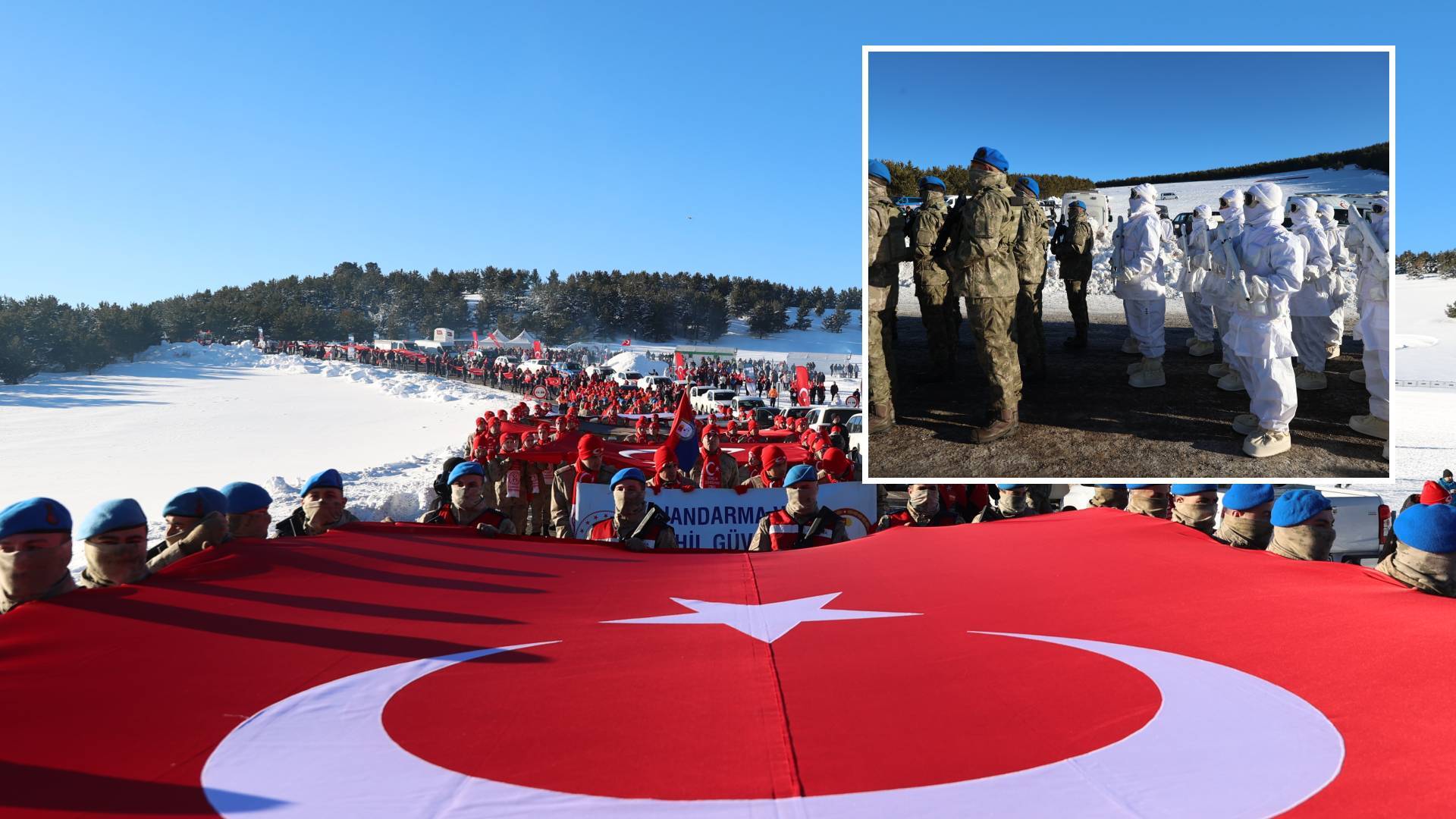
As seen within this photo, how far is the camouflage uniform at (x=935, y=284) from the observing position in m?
5.93

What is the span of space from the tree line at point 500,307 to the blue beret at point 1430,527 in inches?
2993

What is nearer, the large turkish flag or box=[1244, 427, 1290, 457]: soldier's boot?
the large turkish flag

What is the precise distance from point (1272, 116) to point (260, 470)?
24573 mm

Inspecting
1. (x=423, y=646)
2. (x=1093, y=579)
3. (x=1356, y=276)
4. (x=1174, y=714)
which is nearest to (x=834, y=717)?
(x=1174, y=714)

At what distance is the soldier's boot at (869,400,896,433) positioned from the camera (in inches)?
239

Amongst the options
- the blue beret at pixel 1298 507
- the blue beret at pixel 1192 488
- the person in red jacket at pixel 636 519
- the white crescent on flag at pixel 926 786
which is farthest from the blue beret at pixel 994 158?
the white crescent on flag at pixel 926 786

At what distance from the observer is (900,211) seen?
586cm

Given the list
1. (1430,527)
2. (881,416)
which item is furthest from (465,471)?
(1430,527)

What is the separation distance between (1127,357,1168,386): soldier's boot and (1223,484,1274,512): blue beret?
1.14 metres

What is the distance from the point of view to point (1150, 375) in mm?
5824

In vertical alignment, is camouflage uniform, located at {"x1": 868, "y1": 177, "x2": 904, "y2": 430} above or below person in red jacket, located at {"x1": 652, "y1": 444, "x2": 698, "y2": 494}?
above

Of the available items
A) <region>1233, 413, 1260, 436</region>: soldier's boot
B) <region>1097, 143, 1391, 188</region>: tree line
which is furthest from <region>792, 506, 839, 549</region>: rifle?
<region>1097, 143, 1391, 188</region>: tree line

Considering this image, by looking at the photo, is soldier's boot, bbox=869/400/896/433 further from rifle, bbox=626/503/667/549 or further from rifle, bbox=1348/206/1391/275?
rifle, bbox=1348/206/1391/275

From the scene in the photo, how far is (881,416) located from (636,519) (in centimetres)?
181
